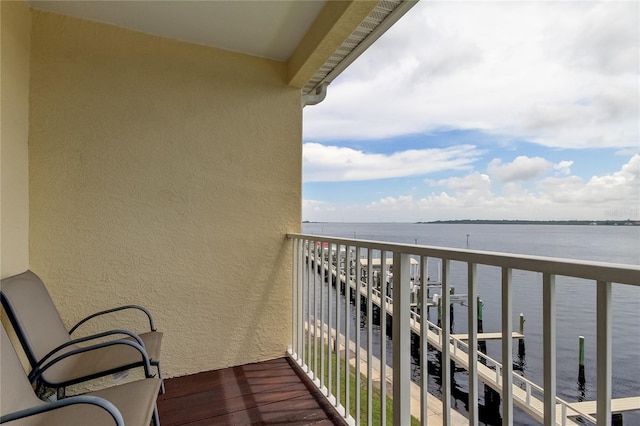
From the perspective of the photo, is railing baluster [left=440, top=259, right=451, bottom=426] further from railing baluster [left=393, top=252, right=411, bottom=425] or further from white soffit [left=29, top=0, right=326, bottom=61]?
white soffit [left=29, top=0, right=326, bottom=61]

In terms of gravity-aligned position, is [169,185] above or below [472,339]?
above

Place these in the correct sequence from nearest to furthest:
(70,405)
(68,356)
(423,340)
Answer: (70,405) < (423,340) < (68,356)

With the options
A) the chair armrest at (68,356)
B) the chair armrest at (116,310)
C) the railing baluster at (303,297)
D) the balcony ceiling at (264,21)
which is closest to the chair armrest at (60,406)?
the chair armrest at (68,356)

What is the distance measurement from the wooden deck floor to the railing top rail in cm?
134

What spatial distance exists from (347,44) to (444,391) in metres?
2.48

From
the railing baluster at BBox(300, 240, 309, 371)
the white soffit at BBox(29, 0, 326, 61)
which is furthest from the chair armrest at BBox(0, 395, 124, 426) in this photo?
the white soffit at BBox(29, 0, 326, 61)

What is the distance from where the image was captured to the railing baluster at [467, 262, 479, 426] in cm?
114

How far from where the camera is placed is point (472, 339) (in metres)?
1.15

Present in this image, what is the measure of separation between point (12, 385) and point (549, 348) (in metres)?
1.99

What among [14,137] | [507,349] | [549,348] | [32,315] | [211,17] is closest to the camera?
[549,348]

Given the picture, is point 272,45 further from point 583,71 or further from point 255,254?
point 583,71

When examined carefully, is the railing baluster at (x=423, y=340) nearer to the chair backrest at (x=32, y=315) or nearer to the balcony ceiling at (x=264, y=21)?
the balcony ceiling at (x=264, y=21)

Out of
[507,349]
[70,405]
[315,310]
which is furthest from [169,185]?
[507,349]

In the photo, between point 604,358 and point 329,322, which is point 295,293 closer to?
point 329,322
